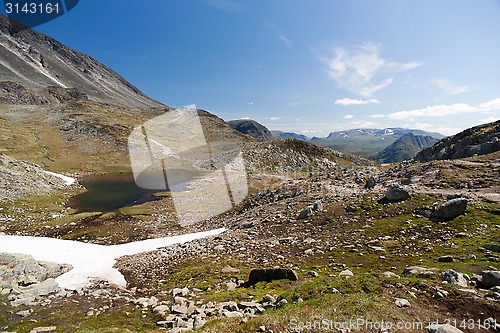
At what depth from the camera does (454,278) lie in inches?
596

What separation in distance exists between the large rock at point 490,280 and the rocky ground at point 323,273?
0.18 feet

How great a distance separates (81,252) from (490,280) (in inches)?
1673

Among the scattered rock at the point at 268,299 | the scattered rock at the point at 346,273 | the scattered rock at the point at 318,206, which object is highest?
the scattered rock at the point at 318,206

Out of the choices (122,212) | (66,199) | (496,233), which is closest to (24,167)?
(66,199)

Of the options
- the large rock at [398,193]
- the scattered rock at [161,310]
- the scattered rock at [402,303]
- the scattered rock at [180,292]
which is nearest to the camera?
the scattered rock at [402,303]

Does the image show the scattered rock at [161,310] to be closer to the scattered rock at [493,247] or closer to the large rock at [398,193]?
the scattered rock at [493,247]

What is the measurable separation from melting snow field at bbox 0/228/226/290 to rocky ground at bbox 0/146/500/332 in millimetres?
1658

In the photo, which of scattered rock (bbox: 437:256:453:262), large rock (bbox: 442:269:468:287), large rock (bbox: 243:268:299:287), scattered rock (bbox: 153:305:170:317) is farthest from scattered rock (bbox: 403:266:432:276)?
scattered rock (bbox: 153:305:170:317)

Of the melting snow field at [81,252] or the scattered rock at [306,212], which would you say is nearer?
the melting snow field at [81,252]

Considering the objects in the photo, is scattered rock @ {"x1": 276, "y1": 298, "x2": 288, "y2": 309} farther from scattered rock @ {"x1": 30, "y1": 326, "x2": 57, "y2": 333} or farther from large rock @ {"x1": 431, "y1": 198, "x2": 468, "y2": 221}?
large rock @ {"x1": 431, "y1": 198, "x2": 468, "y2": 221}

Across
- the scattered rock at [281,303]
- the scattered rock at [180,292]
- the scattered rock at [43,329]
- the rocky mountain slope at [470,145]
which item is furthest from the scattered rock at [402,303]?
the rocky mountain slope at [470,145]

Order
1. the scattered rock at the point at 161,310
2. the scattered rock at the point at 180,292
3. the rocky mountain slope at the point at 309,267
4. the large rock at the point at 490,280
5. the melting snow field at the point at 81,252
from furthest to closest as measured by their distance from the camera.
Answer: the melting snow field at the point at 81,252 → the scattered rock at the point at 180,292 → the scattered rock at the point at 161,310 → the large rock at the point at 490,280 → the rocky mountain slope at the point at 309,267

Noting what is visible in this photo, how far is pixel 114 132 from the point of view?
187 meters

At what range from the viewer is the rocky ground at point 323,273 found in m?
13.0
